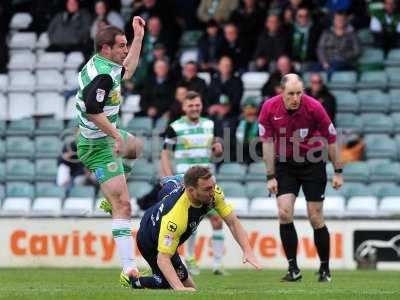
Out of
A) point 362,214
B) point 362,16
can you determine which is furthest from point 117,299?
point 362,16

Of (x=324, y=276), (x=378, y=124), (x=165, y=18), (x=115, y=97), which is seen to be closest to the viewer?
(x=115, y=97)

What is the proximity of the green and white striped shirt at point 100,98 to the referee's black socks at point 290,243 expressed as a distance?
2.59 metres

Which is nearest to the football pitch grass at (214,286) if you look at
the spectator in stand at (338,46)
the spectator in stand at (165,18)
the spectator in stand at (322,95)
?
the spectator in stand at (322,95)

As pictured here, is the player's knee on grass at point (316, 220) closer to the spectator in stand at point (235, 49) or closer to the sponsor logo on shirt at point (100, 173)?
the sponsor logo on shirt at point (100, 173)

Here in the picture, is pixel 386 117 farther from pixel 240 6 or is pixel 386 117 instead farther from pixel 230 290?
pixel 230 290

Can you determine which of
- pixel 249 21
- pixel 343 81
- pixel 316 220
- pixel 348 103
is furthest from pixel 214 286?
pixel 249 21

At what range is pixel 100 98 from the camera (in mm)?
12281

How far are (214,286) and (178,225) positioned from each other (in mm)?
2124

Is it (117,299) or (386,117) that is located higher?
(386,117)

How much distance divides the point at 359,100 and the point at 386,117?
0.71 meters

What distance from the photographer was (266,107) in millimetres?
13992

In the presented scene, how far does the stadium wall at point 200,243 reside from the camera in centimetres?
1814

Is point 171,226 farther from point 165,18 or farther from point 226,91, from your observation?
point 165,18

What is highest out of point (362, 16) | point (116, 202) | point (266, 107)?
point (362, 16)
